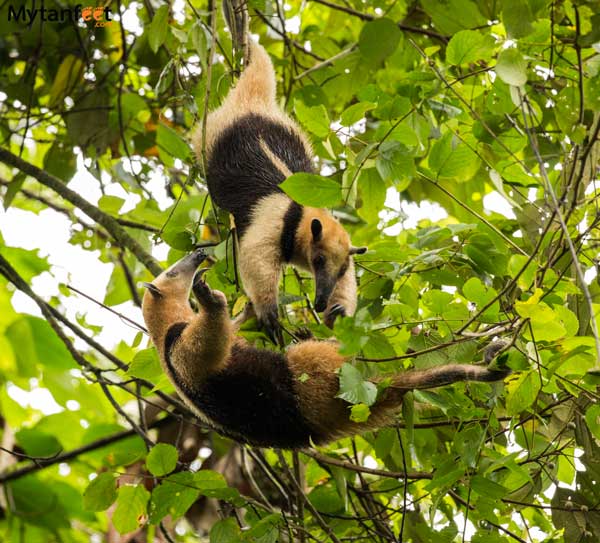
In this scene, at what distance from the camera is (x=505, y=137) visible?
357 centimetres

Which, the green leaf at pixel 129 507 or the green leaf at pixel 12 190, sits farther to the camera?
the green leaf at pixel 12 190

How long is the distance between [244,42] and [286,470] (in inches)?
88.0

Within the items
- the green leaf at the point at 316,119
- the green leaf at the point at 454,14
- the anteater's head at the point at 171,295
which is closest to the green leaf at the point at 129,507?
the anteater's head at the point at 171,295

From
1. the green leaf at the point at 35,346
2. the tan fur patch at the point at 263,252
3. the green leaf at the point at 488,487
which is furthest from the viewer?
the green leaf at the point at 35,346

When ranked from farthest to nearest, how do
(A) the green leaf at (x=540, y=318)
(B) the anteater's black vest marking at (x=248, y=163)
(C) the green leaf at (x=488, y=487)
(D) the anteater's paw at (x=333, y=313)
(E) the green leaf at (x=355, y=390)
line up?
(B) the anteater's black vest marking at (x=248, y=163)
(D) the anteater's paw at (x=333, y=313)
(C) the green leaf at (x=488, y=487)
(A) the green leaf at (x=540, y=318)
(E) the green leaf at (x=355, y=390)

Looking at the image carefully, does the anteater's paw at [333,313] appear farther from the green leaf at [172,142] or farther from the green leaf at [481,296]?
the green leaf at [172,142]

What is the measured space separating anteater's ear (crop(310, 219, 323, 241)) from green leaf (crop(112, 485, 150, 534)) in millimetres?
1669

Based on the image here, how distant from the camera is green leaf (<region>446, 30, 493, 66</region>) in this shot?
3.21 metres

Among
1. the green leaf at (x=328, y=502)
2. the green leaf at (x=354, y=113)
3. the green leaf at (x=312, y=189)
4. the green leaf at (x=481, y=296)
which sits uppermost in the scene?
the green leaf at (x=354, y=113)

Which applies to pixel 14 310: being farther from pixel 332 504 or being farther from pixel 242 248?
pixel 332 504

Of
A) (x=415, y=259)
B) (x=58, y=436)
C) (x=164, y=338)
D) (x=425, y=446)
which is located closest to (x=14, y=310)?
(x=58, y=436)

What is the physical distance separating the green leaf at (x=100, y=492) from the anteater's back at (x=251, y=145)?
164 centimetres

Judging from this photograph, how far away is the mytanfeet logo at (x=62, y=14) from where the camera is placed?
4.93 meters

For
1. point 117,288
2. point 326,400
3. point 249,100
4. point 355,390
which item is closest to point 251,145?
point 249,100
